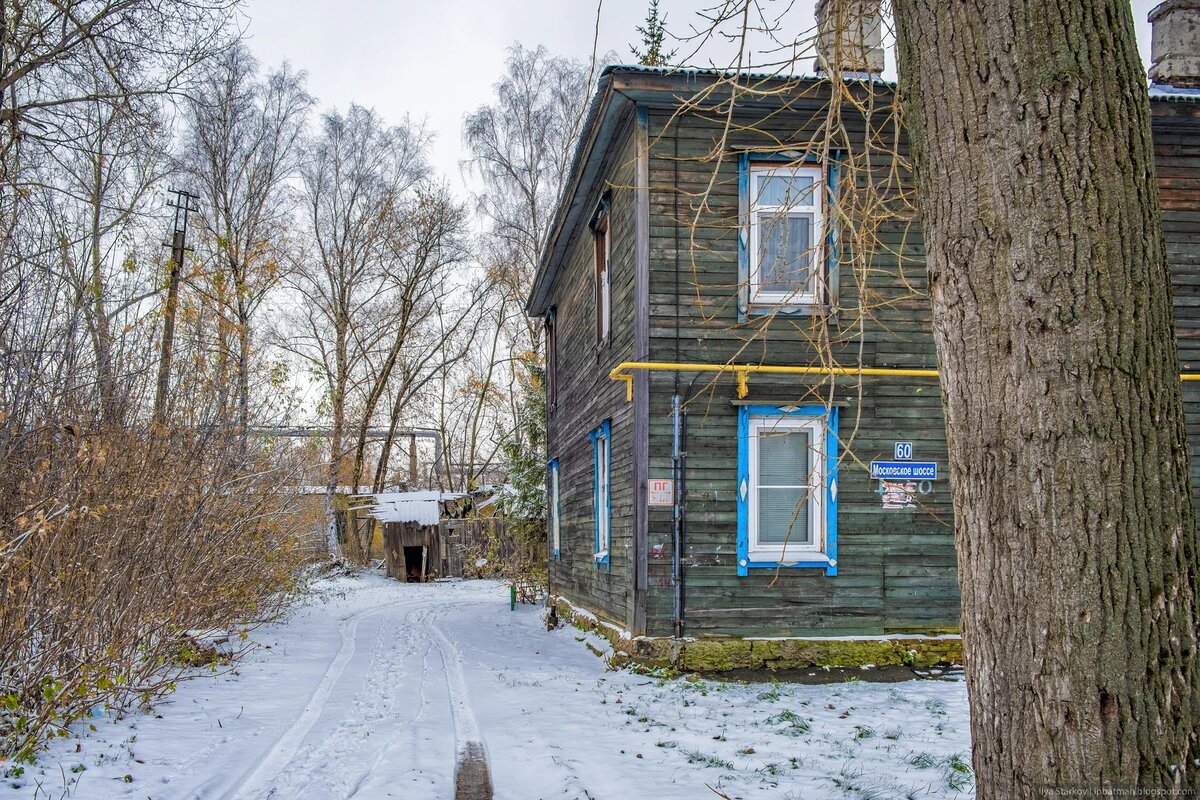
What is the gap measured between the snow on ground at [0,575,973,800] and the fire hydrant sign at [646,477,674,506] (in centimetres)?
183

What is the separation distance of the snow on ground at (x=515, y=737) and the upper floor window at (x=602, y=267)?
14.7 ft

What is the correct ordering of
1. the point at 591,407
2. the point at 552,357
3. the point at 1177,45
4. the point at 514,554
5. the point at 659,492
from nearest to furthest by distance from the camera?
1. the point at 659,492
2. the point at 1177,45
3. the point at 591,407
4. the point at 552,357
5. the point at 514,554

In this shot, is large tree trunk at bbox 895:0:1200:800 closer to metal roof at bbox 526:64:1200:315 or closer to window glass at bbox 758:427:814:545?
metal roof at bbox 526:64:1200:315

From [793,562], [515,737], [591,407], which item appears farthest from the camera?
[591,407]

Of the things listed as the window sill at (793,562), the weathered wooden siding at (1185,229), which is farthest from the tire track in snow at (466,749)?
the weathered wooden siding at (1185,229)

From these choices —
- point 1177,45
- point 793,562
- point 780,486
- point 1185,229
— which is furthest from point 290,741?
point 1177,45

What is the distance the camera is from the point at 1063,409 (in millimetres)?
2691

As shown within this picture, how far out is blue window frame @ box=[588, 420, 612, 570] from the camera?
12383 millimetres

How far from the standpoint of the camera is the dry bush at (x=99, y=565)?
612 centimetres

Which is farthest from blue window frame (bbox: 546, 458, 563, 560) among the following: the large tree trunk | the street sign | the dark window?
the large tree trunk

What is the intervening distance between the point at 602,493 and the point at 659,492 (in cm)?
301

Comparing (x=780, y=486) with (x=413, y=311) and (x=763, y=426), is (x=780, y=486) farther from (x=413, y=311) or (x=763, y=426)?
(x=413, y=311)

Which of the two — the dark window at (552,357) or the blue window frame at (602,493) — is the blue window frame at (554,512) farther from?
the blue window frame at (602,493)

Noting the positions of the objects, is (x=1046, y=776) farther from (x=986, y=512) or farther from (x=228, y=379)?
(x=228, y=379)
